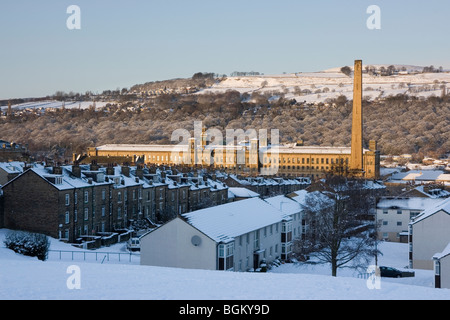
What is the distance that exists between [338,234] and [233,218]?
595 centimetres

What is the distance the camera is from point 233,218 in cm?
4016

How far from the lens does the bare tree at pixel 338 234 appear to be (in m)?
38.7

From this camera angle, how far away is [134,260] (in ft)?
125

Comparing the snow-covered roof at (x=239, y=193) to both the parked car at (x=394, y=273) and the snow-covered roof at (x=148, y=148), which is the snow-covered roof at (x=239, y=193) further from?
the snow-covered roof at (x=148, y=148)

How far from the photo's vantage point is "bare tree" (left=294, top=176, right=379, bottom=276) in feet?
127

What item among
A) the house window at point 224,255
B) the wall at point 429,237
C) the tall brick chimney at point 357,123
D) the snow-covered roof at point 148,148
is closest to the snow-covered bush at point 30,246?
the house window at point 224,255

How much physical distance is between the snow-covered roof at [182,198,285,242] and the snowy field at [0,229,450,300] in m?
11.3

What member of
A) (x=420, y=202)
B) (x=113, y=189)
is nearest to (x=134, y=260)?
(x=113, y=189)

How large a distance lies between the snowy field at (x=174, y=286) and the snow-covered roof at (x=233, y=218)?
11.3m

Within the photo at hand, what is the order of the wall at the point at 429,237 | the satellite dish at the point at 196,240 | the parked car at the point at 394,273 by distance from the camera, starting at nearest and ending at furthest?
the satellite dish at the point at 196,240, the parked car at the point at 394,273, the wall at the point at 429,237

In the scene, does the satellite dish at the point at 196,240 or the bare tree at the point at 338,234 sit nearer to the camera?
the satellite dish at the point at 196,240

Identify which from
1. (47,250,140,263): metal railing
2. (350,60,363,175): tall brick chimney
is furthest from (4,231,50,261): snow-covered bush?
(350,60,363,175): tall brick chimney

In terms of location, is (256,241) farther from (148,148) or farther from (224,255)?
(148,148)

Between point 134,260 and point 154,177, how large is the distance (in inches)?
783
